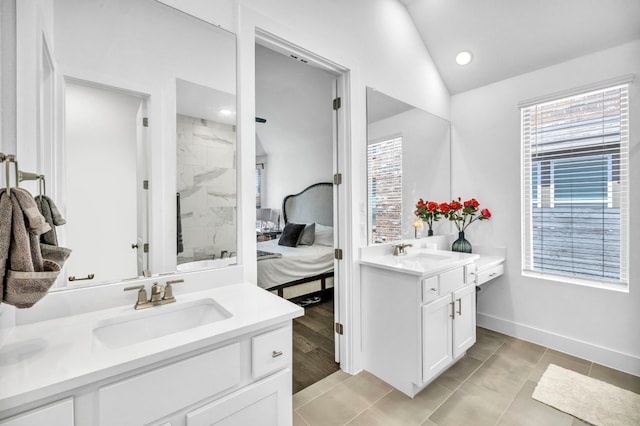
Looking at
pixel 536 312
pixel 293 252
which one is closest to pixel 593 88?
pixel 536 312

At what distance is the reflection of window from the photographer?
239cm

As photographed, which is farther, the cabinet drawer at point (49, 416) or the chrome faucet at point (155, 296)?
the chrome faucet at point (155, 296)

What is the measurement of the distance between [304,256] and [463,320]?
1.91 m

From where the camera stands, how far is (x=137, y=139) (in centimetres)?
140

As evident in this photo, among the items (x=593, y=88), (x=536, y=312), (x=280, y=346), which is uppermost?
(x=593, y=88)

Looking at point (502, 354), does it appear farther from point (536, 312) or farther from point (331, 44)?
point (331, 44)

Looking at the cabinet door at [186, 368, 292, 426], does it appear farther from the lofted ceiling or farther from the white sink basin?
the lofted ceiling

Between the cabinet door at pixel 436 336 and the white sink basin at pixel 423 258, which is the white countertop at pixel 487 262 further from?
the cabinet door at pixel 436 336

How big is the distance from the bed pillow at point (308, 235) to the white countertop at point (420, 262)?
198cm

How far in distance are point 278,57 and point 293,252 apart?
2.25 metres

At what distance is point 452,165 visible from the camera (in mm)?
3287

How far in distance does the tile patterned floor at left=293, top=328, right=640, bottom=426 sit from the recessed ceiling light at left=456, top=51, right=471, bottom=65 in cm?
265

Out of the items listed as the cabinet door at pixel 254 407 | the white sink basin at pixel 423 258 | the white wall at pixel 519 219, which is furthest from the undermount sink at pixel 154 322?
the white wall at pixel 519 219

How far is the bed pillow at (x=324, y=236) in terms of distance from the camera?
173 inches
